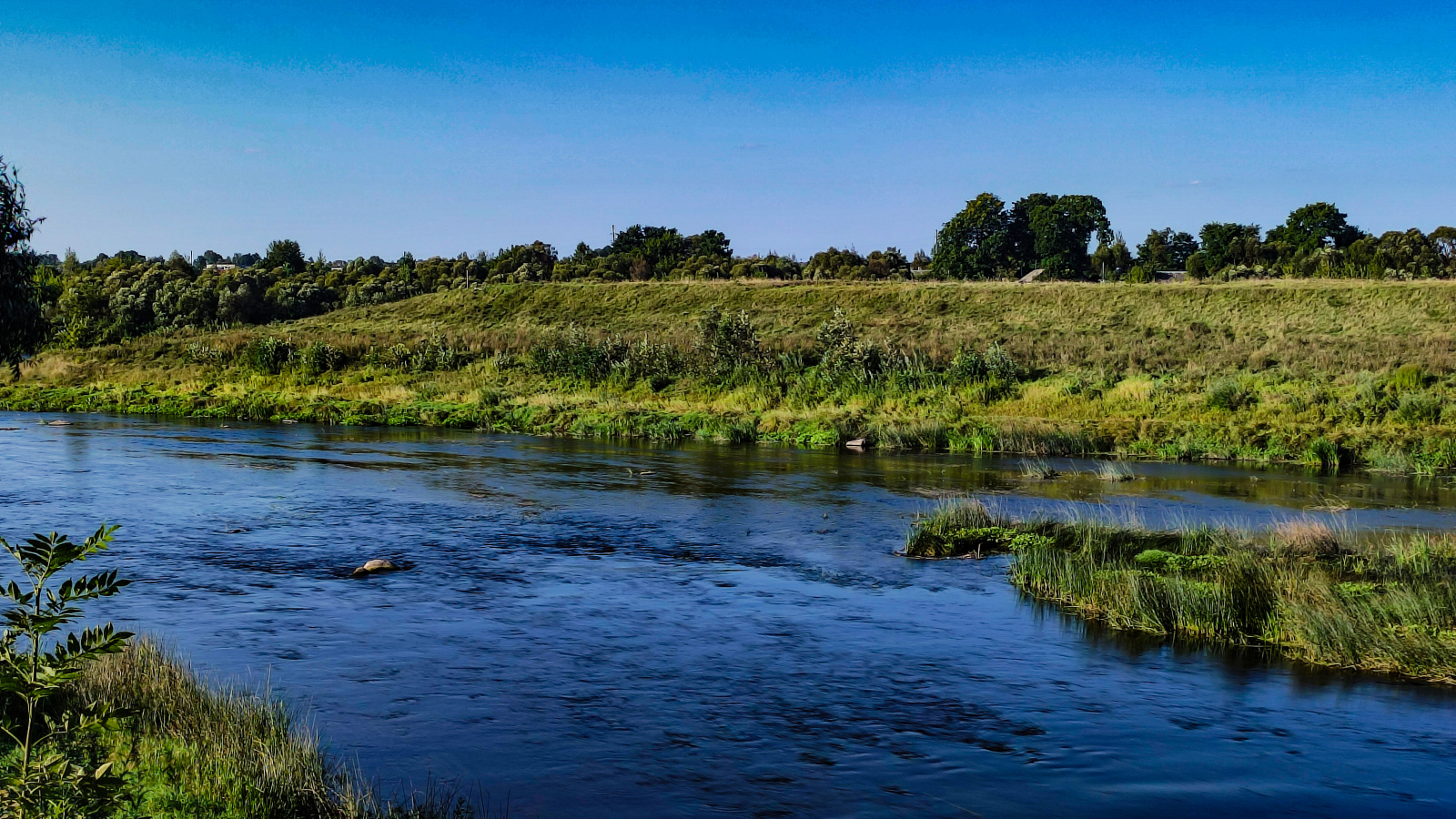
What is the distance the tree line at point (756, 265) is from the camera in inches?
2958

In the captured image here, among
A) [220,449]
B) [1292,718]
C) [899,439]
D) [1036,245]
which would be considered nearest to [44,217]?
[1292,718]

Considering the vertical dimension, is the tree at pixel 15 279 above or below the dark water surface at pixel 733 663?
above

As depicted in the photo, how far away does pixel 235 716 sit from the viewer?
8398 mm

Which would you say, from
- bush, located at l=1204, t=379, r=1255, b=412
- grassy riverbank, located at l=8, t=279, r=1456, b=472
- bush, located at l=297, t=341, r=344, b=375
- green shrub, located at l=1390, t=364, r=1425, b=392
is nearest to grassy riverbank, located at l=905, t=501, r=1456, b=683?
grassy riverbank, located at l=8, t=279, r=1456, b=472

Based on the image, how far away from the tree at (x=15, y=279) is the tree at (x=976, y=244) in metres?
84.9

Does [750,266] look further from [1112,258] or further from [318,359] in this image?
[318,359]

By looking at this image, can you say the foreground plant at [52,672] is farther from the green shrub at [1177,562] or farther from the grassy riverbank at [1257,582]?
the green shrub at [1177,562]

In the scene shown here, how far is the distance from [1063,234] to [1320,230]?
20474 mm

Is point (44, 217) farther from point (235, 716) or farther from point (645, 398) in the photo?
point (645, 398)

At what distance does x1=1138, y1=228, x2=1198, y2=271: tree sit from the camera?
9931 centimetres

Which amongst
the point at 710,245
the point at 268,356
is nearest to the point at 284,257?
the point at 710,245

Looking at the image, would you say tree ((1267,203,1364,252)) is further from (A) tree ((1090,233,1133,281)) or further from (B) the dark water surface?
(B) the dark water surface

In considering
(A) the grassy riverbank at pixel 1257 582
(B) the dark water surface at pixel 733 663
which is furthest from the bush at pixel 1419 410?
(A) the grassy riverbank at pixel 1257 582

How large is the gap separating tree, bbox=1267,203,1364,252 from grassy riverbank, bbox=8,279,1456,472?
3450 cm
